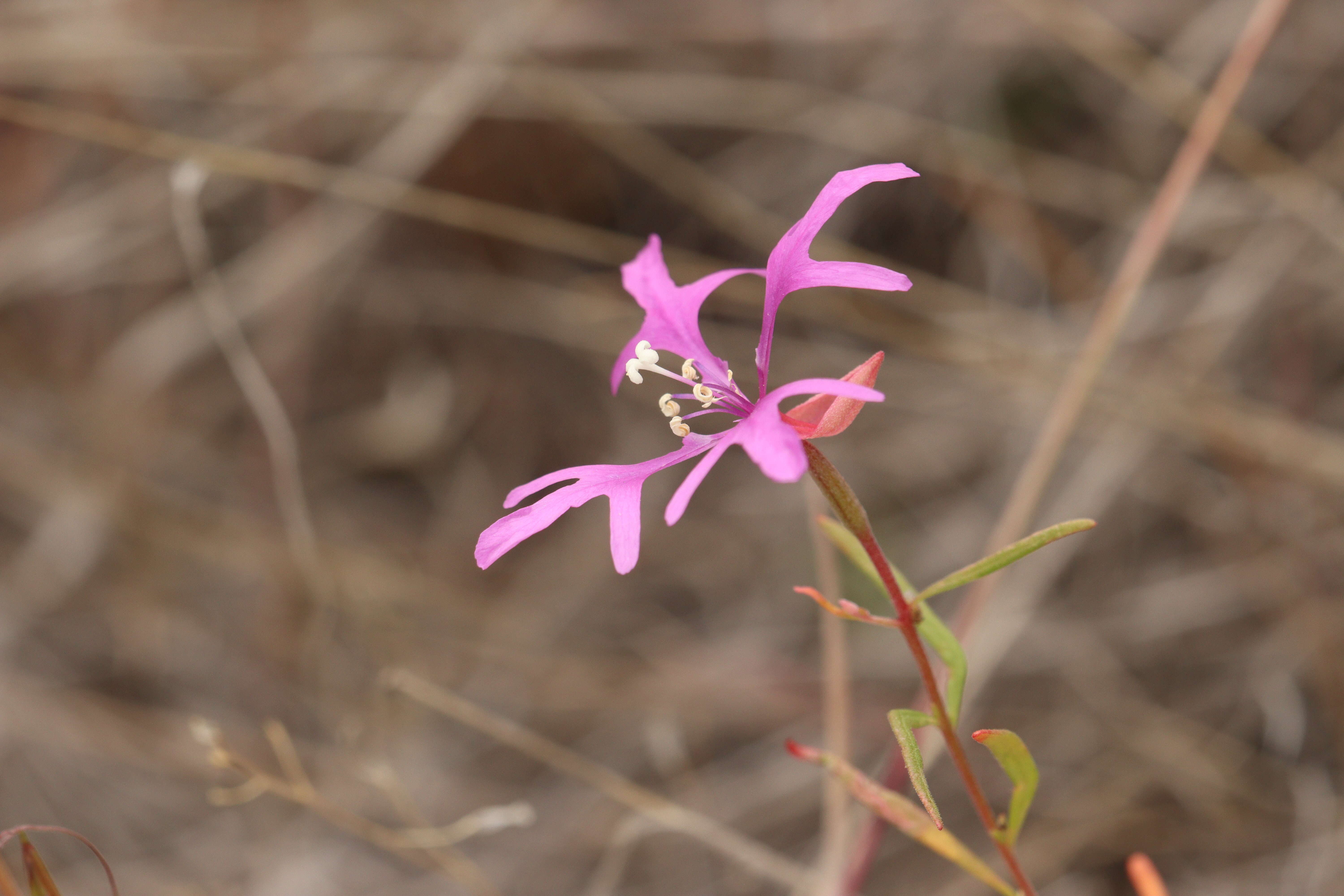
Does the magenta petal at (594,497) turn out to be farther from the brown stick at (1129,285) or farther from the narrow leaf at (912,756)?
the brown stick at (1129,285)

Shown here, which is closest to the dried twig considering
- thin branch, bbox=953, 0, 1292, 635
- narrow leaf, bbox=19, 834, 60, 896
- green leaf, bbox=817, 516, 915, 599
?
narrow leaf, bbox=19, 834, 60, 896

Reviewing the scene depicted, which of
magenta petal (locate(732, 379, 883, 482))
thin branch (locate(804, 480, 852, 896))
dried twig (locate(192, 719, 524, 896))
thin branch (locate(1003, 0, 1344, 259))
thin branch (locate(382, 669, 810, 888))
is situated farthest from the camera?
thin branch (locate(1003, 0, 1344, 259))

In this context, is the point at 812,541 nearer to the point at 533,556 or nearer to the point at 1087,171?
the point at 533,556

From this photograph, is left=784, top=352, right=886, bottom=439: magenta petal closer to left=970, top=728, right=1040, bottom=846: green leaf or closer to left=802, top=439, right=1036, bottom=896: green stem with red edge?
left=802, top=439, right=1036, bottom=896: green stem with red edge

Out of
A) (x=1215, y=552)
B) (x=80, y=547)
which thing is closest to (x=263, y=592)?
(x=80, y=547)

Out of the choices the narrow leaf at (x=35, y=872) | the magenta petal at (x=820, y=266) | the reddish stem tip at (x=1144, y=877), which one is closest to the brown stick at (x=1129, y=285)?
the reddish stem tip at (x=1144, y=877)

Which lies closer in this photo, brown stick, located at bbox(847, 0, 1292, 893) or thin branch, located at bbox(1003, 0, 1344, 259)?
brown stick, located at bbox(847, 0, 1292, 893)

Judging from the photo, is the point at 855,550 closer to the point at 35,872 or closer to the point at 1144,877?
the point at 1144,877

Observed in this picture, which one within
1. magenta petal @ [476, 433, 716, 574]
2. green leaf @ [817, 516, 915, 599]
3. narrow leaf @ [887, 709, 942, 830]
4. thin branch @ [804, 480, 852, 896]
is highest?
magenta petal @ [476, 433, 716, 574]
